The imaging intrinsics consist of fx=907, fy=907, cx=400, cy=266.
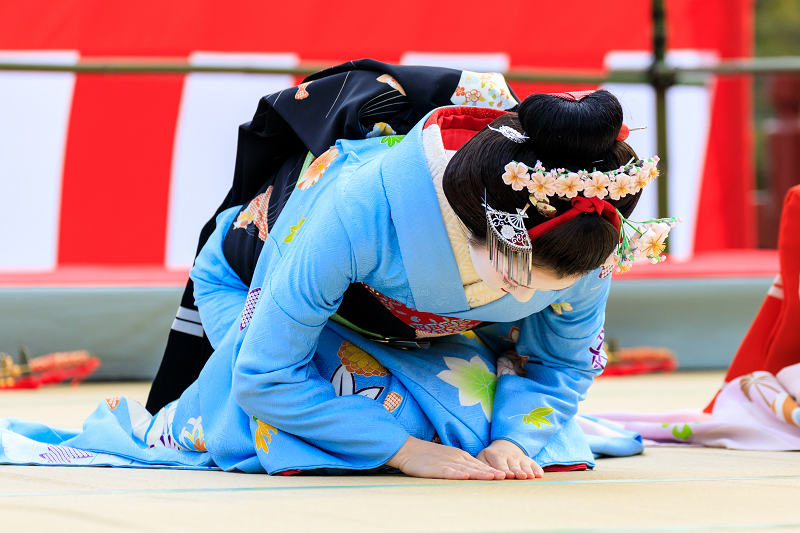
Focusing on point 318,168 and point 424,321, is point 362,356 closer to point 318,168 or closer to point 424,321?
point 424,321

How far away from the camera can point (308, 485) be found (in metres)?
1.09

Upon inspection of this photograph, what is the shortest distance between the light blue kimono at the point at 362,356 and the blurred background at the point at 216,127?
133 cm

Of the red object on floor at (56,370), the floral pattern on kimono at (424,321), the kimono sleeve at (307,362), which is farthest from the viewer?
the red object on floor at (56,370)

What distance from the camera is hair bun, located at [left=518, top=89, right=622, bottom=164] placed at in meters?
0.97

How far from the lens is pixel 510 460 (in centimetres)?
118

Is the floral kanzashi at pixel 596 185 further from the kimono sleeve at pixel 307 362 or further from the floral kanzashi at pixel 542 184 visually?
the kimono sleeve at pixel 307 362

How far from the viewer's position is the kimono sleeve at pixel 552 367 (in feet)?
4.03

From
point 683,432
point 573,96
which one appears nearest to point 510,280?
point 573,96

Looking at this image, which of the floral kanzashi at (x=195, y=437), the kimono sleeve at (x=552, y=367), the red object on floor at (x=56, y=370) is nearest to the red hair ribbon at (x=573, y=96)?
the kimono sleeve at (x=552, y=367)

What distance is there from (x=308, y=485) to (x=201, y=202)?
2322mm

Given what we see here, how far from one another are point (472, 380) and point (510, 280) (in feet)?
1.01

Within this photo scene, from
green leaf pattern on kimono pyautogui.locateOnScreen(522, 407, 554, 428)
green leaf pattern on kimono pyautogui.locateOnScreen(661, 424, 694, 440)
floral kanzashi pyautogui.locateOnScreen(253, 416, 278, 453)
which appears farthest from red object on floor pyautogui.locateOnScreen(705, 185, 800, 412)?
floral kanzashi pyautogui.locateOnScreen(253, 416, 278, 453)

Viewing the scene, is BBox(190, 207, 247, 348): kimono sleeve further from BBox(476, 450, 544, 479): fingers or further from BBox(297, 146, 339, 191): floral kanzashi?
BBox(476, 450, 544, 479): fingers

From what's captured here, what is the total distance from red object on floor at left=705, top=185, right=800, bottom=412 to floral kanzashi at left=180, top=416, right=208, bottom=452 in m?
0.98
